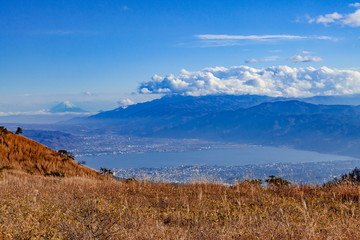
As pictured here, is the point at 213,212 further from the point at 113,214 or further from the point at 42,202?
the point at 42,202

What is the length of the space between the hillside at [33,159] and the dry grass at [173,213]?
5685 millimetres

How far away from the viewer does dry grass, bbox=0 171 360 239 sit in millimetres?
6828

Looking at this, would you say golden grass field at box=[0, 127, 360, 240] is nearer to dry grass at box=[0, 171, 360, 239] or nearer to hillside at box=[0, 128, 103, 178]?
dry grass at box=[0, 171, 360, 239]

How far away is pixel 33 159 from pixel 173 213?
14224 millimetres

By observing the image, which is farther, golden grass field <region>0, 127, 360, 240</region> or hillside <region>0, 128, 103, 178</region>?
hillside <region>0, 128, 103, 178</region>

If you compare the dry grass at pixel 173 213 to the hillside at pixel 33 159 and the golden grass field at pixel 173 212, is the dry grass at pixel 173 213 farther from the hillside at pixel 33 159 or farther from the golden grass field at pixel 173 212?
the hillside at pixel 33 159

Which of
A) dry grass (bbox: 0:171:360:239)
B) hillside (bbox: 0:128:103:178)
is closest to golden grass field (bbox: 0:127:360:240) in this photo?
dry grass (bbox: 0:171:360:239)

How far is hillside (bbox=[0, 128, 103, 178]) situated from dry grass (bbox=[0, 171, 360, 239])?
5.68m

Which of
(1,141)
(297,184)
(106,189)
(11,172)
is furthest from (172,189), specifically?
(1,141)

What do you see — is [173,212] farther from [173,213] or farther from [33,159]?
[33,159]

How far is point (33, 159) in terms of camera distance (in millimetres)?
21188

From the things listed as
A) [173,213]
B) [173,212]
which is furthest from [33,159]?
[173,213]

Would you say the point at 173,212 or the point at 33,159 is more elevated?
the point at 33,159

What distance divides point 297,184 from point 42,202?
29.2ft
